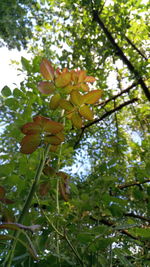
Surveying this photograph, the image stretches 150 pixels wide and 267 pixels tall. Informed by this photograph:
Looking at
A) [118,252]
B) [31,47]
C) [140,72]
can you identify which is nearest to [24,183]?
[118,252]

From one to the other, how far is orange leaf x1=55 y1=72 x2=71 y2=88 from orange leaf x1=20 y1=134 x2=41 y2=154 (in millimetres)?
148

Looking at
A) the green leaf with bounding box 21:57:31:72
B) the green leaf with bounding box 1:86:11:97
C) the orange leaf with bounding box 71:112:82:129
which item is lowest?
the orange leaf with bounding box 71:112:82:129

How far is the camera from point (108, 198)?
594 mm

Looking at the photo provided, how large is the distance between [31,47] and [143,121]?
1.93m

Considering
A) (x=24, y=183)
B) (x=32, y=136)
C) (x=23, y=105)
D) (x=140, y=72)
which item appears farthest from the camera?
(x=140, y=72)

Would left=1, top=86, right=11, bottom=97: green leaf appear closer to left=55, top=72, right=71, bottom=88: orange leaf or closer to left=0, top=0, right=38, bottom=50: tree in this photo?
left=55, top=72, right=71, bottom=88: orange leaf

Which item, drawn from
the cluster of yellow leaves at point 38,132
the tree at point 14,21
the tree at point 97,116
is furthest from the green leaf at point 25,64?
the tree at point 14,21

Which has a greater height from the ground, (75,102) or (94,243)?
(75,102)

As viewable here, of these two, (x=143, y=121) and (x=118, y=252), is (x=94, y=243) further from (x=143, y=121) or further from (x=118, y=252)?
(x=143, y=121)

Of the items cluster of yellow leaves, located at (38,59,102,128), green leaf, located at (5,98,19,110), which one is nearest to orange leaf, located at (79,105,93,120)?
cluster of yellow leaves, located at (38,59,102,128)

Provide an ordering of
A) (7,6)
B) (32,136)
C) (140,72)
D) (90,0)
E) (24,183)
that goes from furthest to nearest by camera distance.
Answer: (7,6), (90,0), (140,72), (24,183), (32,136)

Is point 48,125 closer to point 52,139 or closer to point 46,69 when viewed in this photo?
point 52,139

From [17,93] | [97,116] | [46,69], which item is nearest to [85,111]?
[46,69]

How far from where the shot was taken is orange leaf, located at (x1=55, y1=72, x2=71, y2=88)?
22.9 inches
